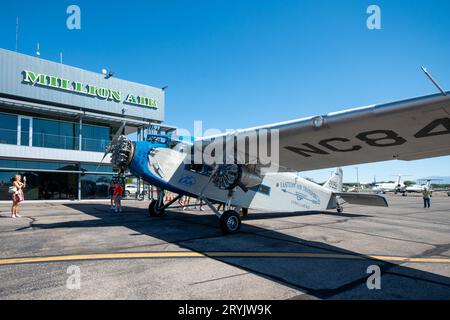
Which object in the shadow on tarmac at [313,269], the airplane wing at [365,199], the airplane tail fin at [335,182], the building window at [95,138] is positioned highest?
the building window at [95,138]

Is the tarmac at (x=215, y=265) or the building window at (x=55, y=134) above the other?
the building window at (x=55, y=134)

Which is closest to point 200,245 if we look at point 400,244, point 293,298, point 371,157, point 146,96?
point 293,298

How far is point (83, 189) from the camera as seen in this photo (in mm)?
24734

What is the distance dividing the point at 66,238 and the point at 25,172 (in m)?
18.4

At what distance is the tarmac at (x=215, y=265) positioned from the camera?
406cm

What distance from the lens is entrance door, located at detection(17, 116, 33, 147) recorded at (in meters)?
21.9

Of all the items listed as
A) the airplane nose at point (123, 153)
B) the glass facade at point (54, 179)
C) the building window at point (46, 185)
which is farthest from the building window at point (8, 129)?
the airplane nose at point (123, 153)

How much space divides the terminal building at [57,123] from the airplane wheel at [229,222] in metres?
16.4

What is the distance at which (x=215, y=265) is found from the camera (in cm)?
530

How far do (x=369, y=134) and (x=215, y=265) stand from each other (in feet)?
14.1

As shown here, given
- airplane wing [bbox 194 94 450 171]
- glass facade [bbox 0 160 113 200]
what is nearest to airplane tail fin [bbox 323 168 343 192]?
airplane wing [bbox 194 94 450 171]

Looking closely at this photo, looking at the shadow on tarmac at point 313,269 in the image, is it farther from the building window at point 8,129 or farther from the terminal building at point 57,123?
the building window at point 8,129

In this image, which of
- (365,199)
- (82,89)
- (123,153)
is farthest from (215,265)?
(82,89)

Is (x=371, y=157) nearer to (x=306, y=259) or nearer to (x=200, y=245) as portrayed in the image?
(x=306, y=259)
